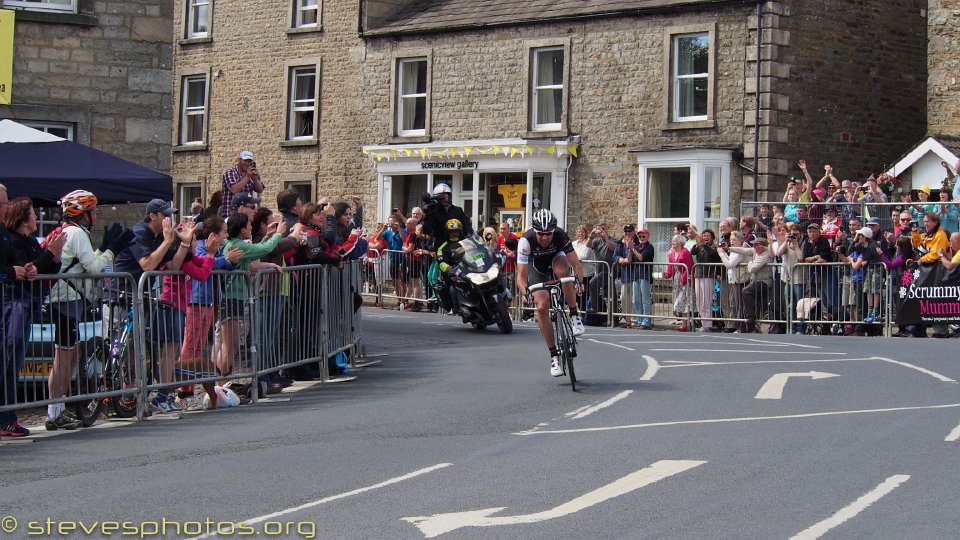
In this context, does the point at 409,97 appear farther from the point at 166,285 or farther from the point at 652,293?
the point at 166,285

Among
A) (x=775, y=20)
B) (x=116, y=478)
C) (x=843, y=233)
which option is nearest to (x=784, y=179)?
(x=775, y=20)

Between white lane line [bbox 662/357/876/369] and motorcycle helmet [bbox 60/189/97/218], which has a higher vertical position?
motorcycle helmet [bbox 60/189/97/218]

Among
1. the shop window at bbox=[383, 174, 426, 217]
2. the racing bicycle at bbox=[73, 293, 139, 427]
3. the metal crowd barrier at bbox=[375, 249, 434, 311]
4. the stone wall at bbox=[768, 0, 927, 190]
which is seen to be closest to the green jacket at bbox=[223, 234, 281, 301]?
the racing bicycle at bbox=[73, 293, 139, 427]

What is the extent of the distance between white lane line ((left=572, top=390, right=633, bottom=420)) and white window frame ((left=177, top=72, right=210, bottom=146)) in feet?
101

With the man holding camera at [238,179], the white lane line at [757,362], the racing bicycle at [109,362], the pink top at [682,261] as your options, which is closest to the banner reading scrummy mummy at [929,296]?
the pink top at [682,261]

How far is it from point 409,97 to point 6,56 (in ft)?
62.7

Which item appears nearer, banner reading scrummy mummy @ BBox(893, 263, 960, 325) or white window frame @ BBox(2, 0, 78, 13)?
white window frame @ BBox(2, 0, 78, 13)

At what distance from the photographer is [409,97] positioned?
126 ft

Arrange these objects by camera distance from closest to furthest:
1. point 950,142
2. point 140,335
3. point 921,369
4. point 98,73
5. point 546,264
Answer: point 140,335
point 546,264
point 921,369
point 98,73
point 950,142

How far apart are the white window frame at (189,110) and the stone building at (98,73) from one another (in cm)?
2203

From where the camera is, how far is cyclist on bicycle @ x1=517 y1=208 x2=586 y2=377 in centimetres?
1522

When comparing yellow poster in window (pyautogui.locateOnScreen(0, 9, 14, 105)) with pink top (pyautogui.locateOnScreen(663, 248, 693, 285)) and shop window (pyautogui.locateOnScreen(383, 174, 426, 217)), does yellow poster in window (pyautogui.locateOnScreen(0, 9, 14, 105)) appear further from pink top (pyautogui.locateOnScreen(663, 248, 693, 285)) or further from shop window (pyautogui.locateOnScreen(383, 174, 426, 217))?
shop window (pyautogui.locateOnScreen(383, 174, 426, 217))

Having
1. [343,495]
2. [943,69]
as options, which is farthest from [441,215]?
[943,69]

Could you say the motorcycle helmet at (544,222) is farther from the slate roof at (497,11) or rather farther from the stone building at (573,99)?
the slate roof at (497,11)
